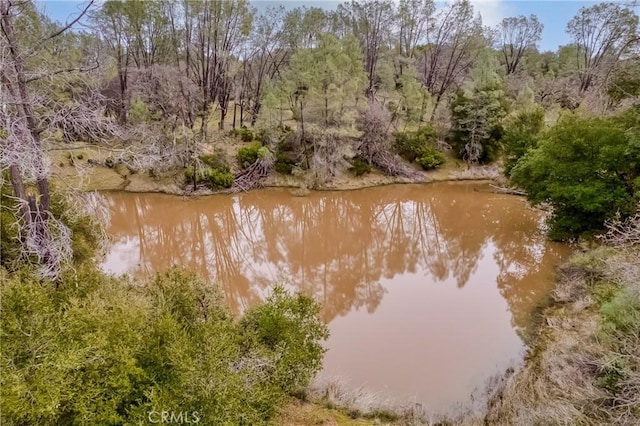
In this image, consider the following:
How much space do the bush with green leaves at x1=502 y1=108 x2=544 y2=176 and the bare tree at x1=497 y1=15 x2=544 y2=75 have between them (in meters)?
19.4

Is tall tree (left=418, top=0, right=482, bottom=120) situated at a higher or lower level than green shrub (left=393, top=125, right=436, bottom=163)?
higher

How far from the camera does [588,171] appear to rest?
1300cm

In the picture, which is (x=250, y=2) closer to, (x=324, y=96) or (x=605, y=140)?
(x=324, y=96)

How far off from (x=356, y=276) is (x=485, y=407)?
588 cm

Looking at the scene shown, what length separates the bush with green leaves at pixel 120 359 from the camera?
139 inches

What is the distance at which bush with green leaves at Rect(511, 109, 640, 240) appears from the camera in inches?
485

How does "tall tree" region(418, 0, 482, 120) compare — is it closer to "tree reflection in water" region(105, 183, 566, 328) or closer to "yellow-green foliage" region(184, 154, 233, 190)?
"tree reflection in water" region(105, 183, 566, 328)

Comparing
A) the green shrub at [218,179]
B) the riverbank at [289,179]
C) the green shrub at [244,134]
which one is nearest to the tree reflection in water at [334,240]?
the riverbank at [289,179]

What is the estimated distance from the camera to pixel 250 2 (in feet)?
73.0

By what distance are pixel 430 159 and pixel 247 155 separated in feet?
34.6

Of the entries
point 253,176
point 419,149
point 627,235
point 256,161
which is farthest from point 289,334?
point 419,149

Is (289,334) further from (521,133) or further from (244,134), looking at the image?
(244,134)

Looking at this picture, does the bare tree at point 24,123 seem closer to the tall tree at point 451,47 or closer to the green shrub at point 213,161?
the green shrub at point 213,161

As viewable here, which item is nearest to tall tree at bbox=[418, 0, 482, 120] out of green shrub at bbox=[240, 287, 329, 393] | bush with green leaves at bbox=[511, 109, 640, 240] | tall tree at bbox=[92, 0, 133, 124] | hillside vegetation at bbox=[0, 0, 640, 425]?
hillside vegetation at bbox=[0, 0, 640, 425]
